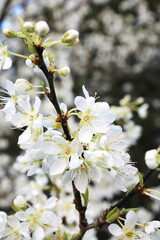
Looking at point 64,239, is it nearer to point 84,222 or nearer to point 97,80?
point 84,222

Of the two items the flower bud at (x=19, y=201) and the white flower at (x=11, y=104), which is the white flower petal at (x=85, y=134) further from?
the flower bud at (x=19, y=201)

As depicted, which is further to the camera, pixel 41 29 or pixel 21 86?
pixel 21 86

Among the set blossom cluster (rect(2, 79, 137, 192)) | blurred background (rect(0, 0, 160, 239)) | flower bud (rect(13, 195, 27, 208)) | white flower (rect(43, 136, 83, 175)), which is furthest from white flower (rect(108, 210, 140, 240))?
blurred background (rect(0, 0, 160, 239))

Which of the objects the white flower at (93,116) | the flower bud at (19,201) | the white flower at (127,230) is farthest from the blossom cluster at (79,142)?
the flower bud at (19,201)

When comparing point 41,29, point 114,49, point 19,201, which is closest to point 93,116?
point 41,29

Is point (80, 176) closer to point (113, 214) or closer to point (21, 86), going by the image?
point (113, 214)

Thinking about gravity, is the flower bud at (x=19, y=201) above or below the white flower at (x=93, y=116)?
below

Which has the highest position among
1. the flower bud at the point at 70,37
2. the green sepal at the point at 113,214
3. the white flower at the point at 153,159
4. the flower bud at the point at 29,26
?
the flower bud at the point at 29,26

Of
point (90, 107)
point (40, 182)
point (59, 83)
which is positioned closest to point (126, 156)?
point (90, 107)
